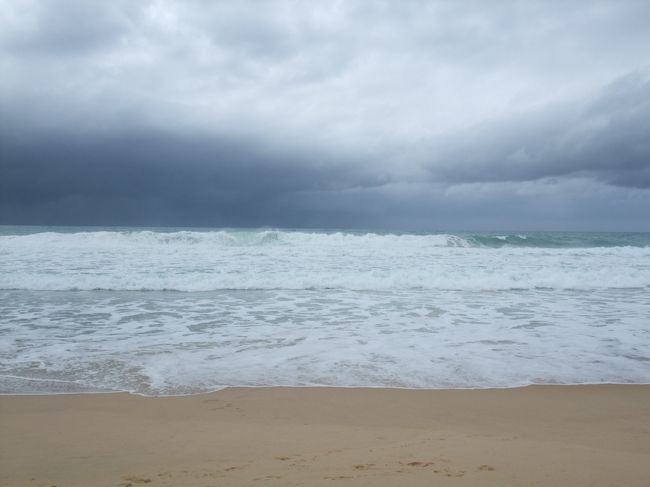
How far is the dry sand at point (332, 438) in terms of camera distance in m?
2.94

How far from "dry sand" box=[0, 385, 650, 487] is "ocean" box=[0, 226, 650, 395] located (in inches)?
20.1

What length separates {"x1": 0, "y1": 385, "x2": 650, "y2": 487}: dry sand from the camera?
2943 millimetres

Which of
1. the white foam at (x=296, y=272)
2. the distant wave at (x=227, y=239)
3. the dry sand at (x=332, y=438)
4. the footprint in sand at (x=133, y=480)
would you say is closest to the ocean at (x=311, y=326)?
the white foam at (x=296, y=272)

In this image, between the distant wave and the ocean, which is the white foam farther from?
the distant wave

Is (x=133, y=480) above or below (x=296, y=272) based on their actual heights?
below

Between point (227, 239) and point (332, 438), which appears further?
point (227, 239)

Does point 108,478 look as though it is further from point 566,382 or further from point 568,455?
point 566,382

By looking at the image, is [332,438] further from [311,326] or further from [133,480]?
[311,326]

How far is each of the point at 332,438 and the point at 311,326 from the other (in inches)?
183

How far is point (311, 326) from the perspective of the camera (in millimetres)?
8266

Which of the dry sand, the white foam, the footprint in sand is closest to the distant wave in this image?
the white foam

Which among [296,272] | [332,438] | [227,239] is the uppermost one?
[227,239]

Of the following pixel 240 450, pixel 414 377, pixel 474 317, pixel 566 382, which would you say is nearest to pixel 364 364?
pixel 414 377

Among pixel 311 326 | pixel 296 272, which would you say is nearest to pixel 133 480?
pixel 311 326
